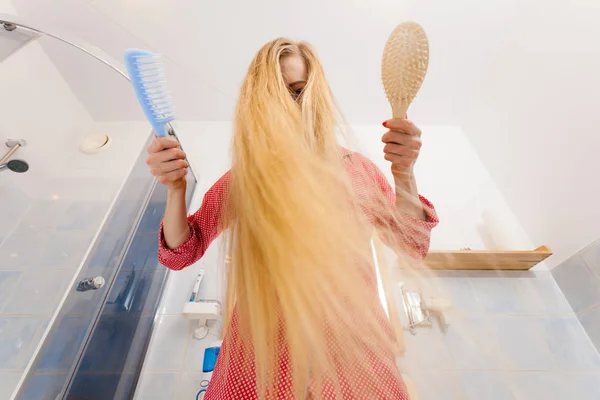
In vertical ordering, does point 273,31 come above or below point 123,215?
above

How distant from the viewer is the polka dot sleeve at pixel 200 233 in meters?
0.51

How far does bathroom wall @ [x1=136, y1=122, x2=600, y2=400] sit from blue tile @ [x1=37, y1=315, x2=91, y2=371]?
262 millimetres

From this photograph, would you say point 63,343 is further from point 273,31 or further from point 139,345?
point 273,31

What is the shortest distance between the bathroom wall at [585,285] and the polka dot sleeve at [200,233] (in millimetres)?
1035

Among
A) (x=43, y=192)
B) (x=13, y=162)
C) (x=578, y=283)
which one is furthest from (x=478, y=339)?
(x=13, y=162)

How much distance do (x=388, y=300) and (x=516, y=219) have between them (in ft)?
2.26

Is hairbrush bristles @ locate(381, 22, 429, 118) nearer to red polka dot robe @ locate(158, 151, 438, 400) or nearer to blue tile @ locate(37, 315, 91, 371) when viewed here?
red polka dot robe @ locate(158, 151, 438, 400)

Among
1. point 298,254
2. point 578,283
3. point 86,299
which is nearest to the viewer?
point 298,254

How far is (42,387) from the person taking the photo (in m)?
0.57

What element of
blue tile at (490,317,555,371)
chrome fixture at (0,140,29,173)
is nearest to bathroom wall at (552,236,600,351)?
blue tile at (490,317,555,371)

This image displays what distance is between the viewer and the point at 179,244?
0.51 m

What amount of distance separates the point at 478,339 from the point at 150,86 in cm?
108

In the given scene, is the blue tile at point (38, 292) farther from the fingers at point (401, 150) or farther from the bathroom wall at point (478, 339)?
the fingers at point (401, 150)

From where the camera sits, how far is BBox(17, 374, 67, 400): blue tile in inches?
21.7
